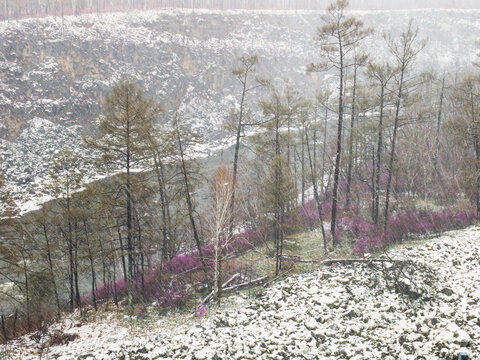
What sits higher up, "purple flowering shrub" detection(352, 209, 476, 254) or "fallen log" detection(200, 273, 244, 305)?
"purple flowering shrub" detection(352, 209, 476, 254)

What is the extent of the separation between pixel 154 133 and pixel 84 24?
78964mm

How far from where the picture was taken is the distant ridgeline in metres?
77.8

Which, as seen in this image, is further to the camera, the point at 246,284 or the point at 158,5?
the point at 158,5

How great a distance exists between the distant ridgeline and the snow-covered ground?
84620mm

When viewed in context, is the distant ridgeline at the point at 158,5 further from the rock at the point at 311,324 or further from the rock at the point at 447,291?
the rock at the point at 447,291

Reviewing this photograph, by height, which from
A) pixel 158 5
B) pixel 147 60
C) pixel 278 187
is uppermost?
pixel 158 5

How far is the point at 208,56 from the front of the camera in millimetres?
87188

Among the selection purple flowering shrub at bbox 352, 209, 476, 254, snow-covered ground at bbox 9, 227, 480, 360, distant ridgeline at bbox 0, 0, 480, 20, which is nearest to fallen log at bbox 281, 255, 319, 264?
snow-covered ground at bbox 9, 227, 480, 360

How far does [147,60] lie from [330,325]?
80.0 m

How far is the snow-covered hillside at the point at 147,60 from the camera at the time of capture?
158 ft

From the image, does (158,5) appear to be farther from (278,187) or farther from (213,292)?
(213,292)

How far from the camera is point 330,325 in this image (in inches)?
377

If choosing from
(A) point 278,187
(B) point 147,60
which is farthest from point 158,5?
(A) point 278,187

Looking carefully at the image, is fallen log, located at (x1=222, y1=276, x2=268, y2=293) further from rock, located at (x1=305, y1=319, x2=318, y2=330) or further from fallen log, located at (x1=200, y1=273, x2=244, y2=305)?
rock, located at (x1=305, y1=319, x2=318, y2=330)
